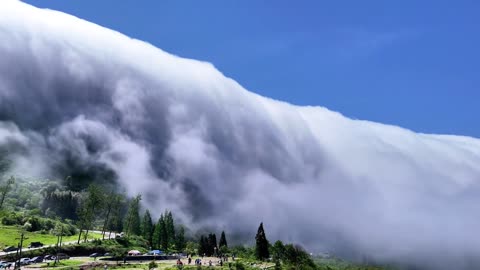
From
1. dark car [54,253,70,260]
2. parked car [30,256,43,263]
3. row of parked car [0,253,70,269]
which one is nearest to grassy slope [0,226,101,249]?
dark car [54,253,70,260]

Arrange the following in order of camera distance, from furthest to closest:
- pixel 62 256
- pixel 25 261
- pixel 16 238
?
pixel 16 238 < pixel 62 256 < pixel 25 261

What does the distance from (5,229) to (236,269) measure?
4218 inches

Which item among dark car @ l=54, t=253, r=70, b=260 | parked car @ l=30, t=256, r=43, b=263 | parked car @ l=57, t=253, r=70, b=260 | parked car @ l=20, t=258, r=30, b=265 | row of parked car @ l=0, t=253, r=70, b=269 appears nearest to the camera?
row of parked car @ l=0, t=253, r=70, b=269

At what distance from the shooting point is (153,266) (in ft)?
410

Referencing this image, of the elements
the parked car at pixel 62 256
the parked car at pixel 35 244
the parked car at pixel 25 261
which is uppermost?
the parked car at pixel 35 244

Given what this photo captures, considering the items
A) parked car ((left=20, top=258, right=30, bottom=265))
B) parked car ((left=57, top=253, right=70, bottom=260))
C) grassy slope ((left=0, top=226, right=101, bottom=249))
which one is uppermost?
grassy slope ((left=0, top=226, right=101, bottom=249))

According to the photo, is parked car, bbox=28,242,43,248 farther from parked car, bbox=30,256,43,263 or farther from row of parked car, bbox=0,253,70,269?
parked car, bbox=30,256,43,263

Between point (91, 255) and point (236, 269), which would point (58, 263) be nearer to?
point (91, 255)

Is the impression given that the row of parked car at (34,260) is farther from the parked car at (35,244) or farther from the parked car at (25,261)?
the parked car at (35,244)

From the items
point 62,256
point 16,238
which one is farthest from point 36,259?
point 16,238

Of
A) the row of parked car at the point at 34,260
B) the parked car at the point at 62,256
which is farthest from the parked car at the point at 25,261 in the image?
Result: the parked car at the point at 62,256

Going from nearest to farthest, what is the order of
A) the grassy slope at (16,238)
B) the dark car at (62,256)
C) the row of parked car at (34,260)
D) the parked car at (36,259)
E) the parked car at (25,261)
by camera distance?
the row of parked car at (34,260), the parked car at (25,261), the parked car at (36,259), the dark car at (62,256), the grassy slope at (16,238)

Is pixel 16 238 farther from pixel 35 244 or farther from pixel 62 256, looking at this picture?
pixel 62 256

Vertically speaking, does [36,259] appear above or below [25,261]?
above
